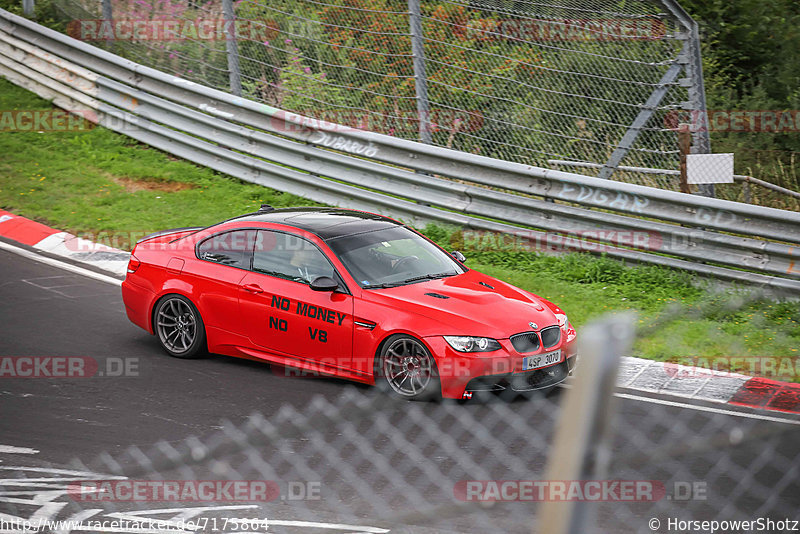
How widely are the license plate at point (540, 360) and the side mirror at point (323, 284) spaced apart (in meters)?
1.77

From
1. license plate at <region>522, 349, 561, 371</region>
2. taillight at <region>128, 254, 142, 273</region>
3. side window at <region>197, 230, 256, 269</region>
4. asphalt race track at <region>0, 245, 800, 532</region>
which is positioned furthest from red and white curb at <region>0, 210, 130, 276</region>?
license plate at <region>522, 349, 561, 371</region>

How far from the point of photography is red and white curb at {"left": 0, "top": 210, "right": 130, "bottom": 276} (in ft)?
36.9

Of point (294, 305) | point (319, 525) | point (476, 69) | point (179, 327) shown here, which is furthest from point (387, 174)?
point (319, 525)

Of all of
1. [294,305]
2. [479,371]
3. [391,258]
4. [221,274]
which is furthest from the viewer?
[221,274]

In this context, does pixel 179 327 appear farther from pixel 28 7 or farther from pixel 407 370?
pixel 28 7

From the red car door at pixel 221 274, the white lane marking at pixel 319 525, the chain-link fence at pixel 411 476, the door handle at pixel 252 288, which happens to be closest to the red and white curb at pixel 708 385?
the chain-link fence at pixel 411 476

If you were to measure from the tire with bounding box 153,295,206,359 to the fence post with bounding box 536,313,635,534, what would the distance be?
674cm

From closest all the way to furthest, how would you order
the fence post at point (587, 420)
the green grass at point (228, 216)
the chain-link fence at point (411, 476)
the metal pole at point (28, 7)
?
the fence post at point (587, 420), the chain-link fence at point (411, 476), the green grass at point (228, 216), the metal pole at point (28, 7)

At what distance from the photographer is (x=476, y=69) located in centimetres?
1159

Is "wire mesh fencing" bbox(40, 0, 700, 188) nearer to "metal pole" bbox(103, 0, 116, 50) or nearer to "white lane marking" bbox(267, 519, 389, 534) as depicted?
"metal pole" bbox(103, 0, 116, 50)

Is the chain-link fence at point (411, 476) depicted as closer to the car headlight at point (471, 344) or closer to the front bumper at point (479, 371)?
the front bumper at point (479, 371)

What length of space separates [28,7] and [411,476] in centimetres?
1491

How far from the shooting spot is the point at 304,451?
19.8 ft

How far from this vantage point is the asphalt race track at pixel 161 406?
554cm
